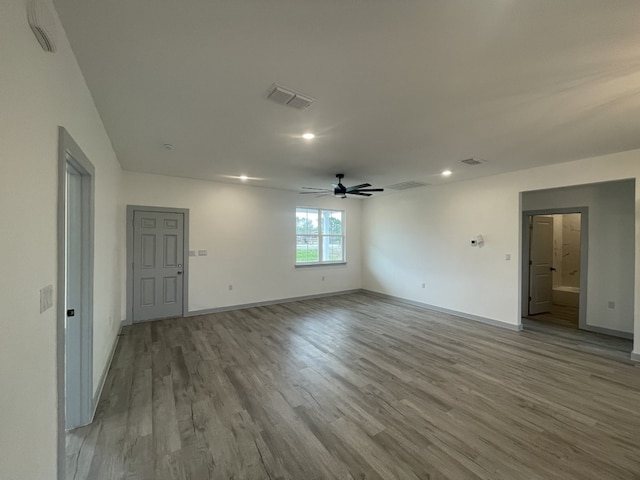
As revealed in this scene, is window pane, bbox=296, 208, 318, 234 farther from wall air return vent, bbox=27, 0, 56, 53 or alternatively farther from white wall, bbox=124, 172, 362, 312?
wall air return vent, bbox=27, 0, 56, 53

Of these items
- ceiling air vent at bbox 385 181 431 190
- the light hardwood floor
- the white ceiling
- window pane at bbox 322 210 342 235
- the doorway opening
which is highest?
the white ceiling

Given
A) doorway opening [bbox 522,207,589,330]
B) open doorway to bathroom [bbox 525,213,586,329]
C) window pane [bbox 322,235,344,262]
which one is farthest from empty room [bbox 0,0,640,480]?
window pane [bbox 322,235,344,262]

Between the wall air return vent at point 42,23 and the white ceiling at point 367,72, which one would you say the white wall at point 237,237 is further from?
the wall air return vent at point 42,23

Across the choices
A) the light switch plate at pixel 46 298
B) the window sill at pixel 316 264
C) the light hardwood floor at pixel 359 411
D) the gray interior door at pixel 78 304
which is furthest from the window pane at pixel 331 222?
the light switch plate at pixel 46 298

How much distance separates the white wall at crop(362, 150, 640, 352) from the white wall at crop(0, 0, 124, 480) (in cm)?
580

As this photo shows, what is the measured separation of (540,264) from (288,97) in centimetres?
669

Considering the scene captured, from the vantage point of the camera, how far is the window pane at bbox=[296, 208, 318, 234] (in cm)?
689

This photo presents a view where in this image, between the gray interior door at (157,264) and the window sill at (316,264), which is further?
the window sill at (316,264)

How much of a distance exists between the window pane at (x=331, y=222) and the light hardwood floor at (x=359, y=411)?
145 inches

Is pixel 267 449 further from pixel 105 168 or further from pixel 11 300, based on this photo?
pixel 105 168

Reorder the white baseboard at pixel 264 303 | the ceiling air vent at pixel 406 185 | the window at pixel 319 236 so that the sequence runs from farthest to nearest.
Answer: the window at pixel 319 236, the ceiling air vent at pixel 406 185, the white baseboard at pixel 264 303

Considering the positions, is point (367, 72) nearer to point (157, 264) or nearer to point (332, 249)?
point (157, 264)

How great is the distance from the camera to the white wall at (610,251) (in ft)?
14.4

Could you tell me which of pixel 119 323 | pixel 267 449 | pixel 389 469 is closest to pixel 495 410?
pixel 389 469
